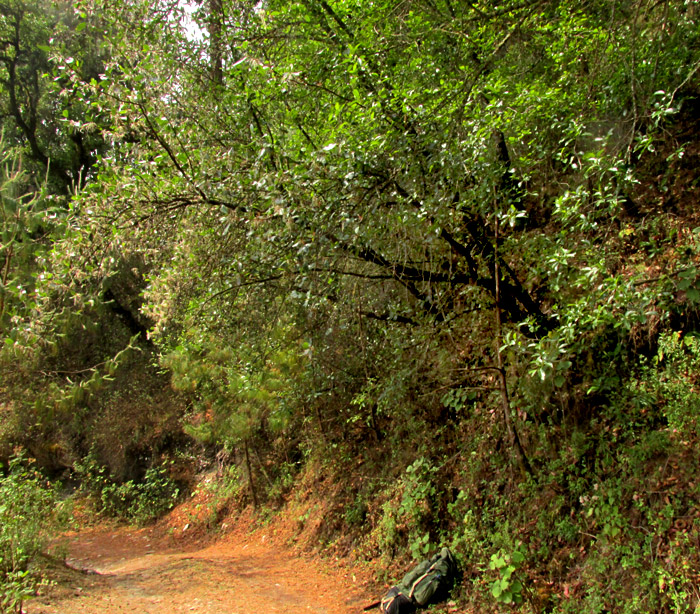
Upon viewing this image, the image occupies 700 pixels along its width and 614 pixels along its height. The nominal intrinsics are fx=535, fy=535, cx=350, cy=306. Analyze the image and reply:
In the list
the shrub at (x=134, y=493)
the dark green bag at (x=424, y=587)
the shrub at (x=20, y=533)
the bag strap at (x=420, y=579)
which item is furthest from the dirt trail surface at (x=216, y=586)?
the shrub at (x=134, y=493)

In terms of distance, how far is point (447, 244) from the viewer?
5.73 m

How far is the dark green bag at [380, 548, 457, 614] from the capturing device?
18.0ft

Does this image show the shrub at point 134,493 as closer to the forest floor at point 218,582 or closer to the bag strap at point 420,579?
the forest floor at point 218,582

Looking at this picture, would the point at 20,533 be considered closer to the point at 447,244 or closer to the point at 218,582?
the point at 218,582

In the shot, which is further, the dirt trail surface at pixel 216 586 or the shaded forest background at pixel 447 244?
the dirt trail surface at pixel 216 586

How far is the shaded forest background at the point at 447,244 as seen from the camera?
4.10 metres

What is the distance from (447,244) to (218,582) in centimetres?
542

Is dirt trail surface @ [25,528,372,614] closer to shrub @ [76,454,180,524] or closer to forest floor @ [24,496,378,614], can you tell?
forest floor @ [24,496,378,614]

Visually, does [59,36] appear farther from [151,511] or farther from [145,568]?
[145,568]

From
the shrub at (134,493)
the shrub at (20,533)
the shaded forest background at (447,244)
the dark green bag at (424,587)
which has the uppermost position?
the shaded forest background at (447,244)

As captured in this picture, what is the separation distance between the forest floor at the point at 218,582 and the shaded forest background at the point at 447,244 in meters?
0.68

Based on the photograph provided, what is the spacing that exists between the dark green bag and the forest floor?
2.19ft

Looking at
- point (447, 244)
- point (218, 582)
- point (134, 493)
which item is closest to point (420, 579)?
point (218, 582)

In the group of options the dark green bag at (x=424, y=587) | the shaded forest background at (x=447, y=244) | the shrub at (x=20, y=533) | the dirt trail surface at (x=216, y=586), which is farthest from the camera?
the dirt trail surface at (x=216, y=586)
